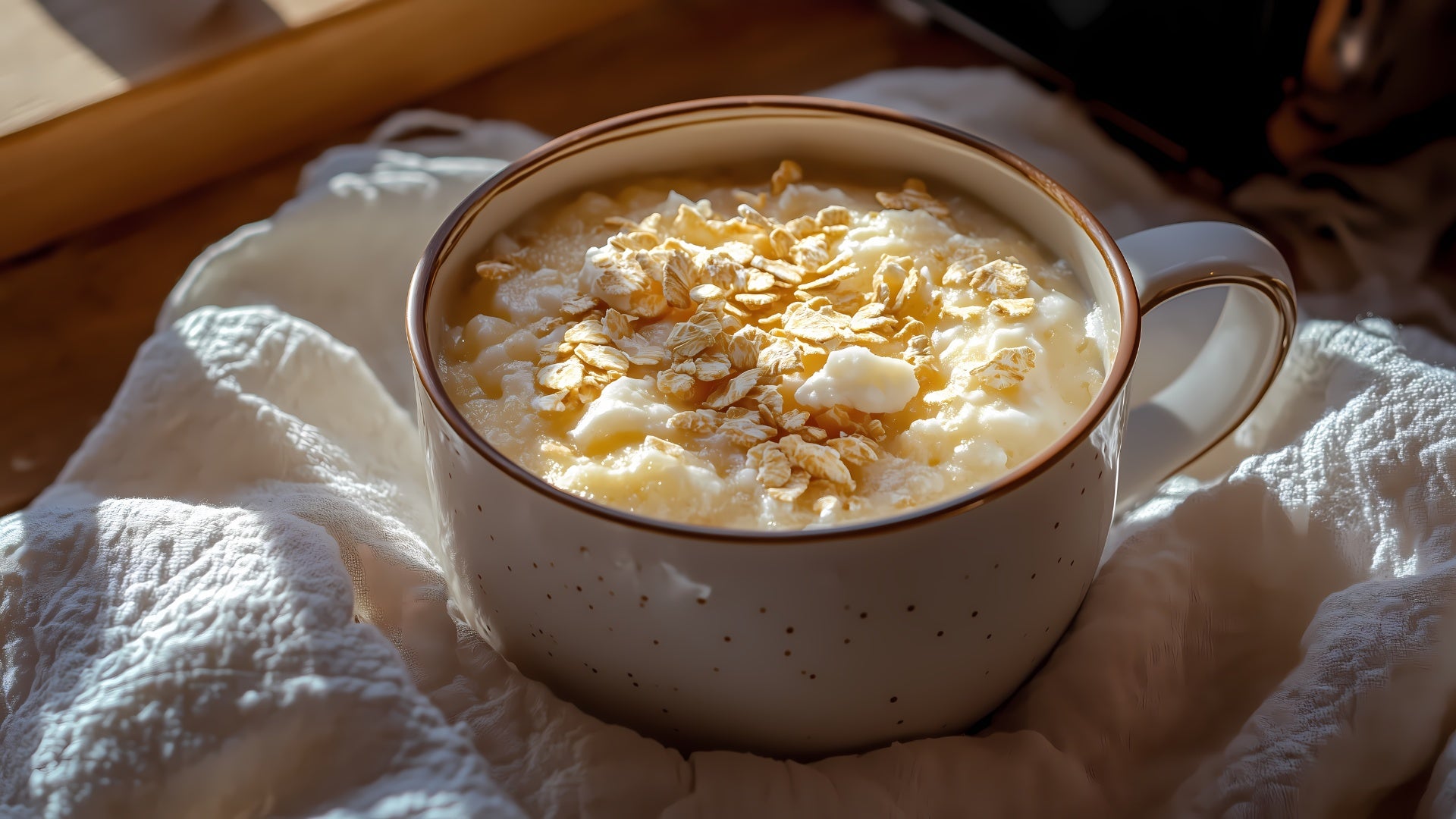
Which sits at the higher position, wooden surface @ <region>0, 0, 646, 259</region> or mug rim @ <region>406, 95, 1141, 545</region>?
mug rim @ <region>406, 95, 1141, 545</region>

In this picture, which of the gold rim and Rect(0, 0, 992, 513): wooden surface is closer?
the gold rim

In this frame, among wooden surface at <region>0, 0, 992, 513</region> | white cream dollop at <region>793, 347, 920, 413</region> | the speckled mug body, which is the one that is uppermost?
white cream dollop at <region>793, 347, 920, 413</region>

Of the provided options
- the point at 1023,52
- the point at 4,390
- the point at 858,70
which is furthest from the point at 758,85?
the point at 4,390

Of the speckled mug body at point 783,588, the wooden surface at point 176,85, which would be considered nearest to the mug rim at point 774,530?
the speckled mug body at point 783,588

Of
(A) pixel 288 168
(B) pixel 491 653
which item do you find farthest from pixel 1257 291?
(A) pixel 288 168

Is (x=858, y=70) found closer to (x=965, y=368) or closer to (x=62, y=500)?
(x=965, y=368)

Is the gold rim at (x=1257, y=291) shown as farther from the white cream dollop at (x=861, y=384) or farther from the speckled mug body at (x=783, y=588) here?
the white cream dollop at (x=861, y=384)

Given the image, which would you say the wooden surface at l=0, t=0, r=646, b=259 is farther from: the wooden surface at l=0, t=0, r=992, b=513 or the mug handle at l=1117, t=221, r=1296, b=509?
the mug handle at l=1117, t=221, r=1296, b=509

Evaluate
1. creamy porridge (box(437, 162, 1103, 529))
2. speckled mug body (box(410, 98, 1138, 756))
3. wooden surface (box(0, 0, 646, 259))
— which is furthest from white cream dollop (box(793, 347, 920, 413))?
wooden surface (box(0, 0, 646, 259))
